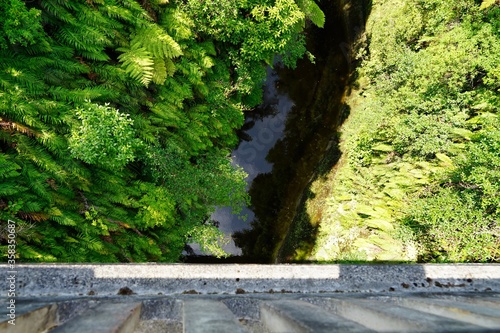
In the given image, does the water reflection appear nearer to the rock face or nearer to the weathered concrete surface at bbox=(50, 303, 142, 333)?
the rock face

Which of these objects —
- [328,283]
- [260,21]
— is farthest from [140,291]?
[260,21]

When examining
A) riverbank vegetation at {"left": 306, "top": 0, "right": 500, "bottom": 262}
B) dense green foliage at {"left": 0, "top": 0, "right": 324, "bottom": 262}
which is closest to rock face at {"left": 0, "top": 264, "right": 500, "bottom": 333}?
dense green foliage at {"left": 0, "top": 0, "right": 324, "bottom": 262}

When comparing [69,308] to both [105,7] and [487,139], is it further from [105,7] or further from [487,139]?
[487,139]

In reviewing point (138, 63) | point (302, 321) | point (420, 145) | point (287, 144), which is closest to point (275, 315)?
point (302, 321)

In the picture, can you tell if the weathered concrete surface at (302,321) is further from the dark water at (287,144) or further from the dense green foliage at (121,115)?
the dark water at (287,144)

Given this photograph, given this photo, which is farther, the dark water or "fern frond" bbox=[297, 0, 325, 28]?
the dark water

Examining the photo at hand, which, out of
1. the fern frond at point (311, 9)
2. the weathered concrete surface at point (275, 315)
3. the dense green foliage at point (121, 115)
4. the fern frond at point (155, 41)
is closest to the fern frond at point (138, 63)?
the dense green foliage at point (121, 115)
